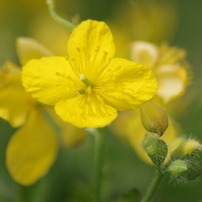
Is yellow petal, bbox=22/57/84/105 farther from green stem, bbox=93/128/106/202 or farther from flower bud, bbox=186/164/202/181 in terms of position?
flower bud, bbox=186/164/202/181

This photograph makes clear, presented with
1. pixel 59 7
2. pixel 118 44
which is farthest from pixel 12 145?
pixel 59 7

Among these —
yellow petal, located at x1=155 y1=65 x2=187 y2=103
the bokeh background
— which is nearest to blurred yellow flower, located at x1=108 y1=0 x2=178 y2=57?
the bokeh background

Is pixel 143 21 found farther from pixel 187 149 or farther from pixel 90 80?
pixel 187 149

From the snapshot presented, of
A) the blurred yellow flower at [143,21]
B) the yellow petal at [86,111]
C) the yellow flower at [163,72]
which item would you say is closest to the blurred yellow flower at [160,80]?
the yellow flower at [163,72]

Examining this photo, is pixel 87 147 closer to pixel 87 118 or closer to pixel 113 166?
pixel 113 166

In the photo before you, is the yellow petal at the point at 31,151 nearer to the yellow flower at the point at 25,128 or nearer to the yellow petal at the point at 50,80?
the yellow flower at the point at 25,128

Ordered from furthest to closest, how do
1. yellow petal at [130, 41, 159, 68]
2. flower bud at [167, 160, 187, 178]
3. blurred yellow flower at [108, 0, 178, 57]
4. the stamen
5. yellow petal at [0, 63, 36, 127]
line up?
blurred yellow flower at [108, 0, 178, 57], yellow petal at [130, 41, 159, 68], yellow petal at [0, 63, 36, 127], the stamen, flower bud at [167, 160, 187, 178]

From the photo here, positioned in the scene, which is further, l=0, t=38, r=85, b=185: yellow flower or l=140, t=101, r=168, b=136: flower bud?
l=0, t=38, r=85, b=185: yellow flower

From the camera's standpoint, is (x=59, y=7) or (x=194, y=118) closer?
(x=194, y=118)
